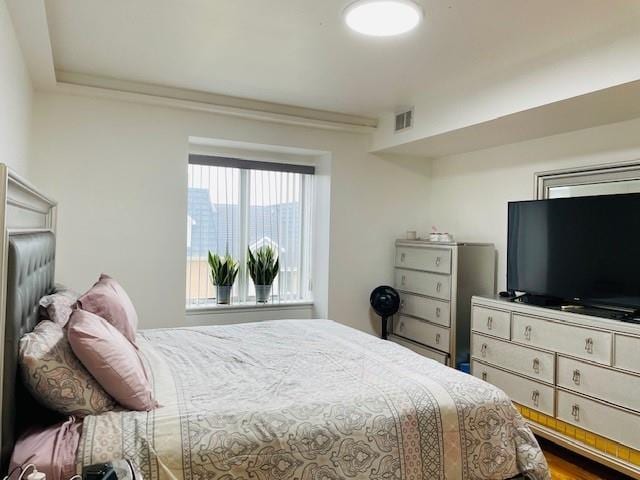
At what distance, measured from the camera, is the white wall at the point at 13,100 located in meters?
2.11

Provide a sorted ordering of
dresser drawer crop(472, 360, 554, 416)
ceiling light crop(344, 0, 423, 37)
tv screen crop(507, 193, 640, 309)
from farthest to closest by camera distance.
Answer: dresser drawer crop(472, 360, 554, 416) < tv screen crop(507, 193, 640, 309) < ceiling light crop(344, 0, 423, 37)

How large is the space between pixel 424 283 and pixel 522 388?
1354mm

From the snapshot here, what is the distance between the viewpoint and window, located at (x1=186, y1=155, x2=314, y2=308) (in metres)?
4.25

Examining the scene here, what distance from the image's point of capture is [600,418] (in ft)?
8.43

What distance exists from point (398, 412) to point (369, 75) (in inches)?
93.8

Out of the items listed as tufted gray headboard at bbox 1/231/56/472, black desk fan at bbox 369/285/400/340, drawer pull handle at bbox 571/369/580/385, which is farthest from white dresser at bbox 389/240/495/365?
tufted gray headboard at bbox 1/231/56/472

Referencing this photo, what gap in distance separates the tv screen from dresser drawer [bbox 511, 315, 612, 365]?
0.27 m

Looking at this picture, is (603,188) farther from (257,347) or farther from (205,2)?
(205,2)

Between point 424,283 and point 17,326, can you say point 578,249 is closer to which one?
point 424,283

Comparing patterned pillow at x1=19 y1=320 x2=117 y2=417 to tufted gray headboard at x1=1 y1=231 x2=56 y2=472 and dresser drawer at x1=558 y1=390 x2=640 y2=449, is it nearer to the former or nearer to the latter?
tufted gray headboard at x1=1 y1=231 x2=56 y2=472

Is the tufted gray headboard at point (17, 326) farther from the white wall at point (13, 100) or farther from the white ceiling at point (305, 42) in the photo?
the white ceiling at point (305, 42)

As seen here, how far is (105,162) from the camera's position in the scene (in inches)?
141

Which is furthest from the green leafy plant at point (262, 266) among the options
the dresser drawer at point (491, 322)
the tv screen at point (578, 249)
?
the tv screen at point (578, 249)

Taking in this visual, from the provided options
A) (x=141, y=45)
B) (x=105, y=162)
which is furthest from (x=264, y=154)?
(x=141, y=45)
